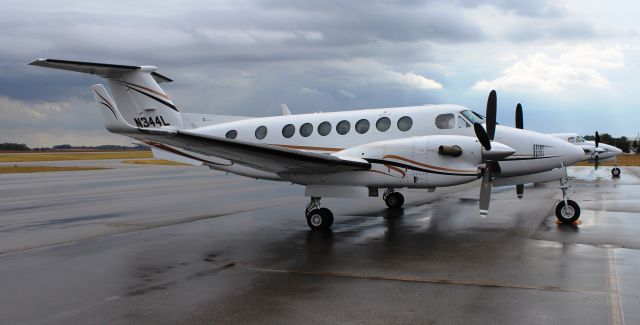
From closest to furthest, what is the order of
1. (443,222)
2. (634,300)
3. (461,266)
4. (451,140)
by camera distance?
1. (634,300)
2. (461,266)
3. (451,140)
4. (443,222)

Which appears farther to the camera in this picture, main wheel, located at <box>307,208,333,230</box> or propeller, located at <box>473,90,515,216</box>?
main wheel, located at <box>307,208,333,230</box>

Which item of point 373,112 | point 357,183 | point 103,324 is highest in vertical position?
point 373,112

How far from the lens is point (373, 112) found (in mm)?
13305

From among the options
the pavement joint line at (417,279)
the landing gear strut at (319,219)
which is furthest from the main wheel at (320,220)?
the pavement joint line at (417,279)

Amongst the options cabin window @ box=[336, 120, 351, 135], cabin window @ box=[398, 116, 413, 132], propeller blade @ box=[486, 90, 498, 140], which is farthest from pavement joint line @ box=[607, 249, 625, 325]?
cabin window @ box=[336, 120, 351, 135]

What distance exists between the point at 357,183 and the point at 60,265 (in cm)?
611

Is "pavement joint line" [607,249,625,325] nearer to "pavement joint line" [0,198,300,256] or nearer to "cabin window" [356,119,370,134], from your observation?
"cabin window" [356,119,370,134]

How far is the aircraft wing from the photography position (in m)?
10.2

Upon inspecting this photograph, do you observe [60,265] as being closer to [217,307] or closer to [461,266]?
[217,307]

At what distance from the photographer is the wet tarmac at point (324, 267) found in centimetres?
586

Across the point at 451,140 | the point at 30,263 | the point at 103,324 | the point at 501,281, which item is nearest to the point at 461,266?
the point at 501,281

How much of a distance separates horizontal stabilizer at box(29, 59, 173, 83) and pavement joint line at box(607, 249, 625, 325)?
13172 mm

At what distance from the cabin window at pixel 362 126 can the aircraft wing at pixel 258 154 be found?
1731 mm

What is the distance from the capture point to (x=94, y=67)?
14.7m
